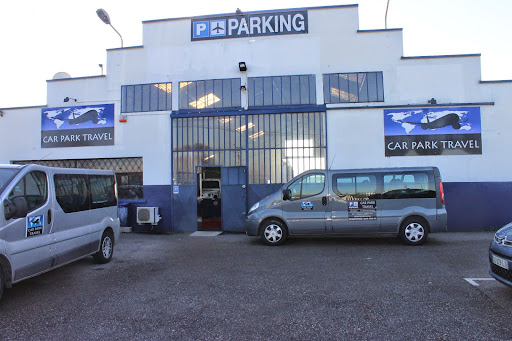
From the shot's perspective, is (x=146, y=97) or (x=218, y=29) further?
(x=146, y=97)

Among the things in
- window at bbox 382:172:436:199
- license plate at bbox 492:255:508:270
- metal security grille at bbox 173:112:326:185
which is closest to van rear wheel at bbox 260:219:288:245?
window at bbox 382:172:436:199

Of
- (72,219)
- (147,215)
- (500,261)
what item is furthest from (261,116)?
(500,261)

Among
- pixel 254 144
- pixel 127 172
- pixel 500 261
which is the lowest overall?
pixel 500 261

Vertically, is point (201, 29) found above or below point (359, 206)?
above

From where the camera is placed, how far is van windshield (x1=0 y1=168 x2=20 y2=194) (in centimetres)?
450

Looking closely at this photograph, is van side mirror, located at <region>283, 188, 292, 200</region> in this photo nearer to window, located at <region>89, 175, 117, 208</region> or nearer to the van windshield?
window, located at <region>89, 175, 117, 208</region>

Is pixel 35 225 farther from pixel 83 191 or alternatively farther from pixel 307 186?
pixel 307 186

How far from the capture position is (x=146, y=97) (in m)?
11.8

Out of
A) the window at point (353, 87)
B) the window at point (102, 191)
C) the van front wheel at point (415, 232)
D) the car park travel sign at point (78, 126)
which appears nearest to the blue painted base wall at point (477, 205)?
the van front wheel at point (415, 232)

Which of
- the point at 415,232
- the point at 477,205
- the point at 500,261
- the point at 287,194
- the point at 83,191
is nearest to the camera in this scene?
the point at 500,261

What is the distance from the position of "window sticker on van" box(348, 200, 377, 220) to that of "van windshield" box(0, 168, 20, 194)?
6.88m

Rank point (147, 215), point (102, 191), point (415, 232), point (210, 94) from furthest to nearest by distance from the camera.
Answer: point (210, 94) < point (147, 215) < point (415, 232) < point (102, 191)

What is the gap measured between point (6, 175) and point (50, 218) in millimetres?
910

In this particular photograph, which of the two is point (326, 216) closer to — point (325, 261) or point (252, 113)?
point (325, 261)
